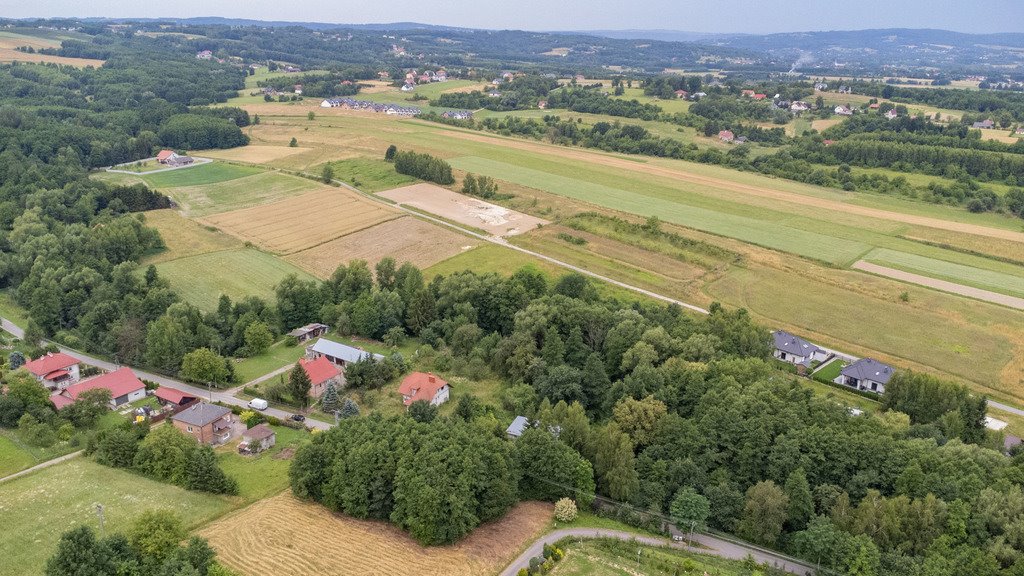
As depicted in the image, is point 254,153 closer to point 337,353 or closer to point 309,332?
point 309,332

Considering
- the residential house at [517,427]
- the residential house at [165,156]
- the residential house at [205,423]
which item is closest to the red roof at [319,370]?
the residential house at [205,423]

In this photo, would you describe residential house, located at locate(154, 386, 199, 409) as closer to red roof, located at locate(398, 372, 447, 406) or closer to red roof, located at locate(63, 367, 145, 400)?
red roof, located at locate(63, 367, 145, 400)

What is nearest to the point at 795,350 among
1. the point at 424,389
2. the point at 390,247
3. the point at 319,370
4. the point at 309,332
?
the point at 424,389

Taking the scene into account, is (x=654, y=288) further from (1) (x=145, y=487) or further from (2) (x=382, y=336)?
(1) (x=145, y=487)

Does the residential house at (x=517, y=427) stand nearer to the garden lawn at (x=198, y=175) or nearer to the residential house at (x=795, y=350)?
the residential house at (x=795, y=350)

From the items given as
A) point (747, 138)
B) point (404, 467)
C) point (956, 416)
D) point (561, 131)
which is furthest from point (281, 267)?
point (747, 138)
